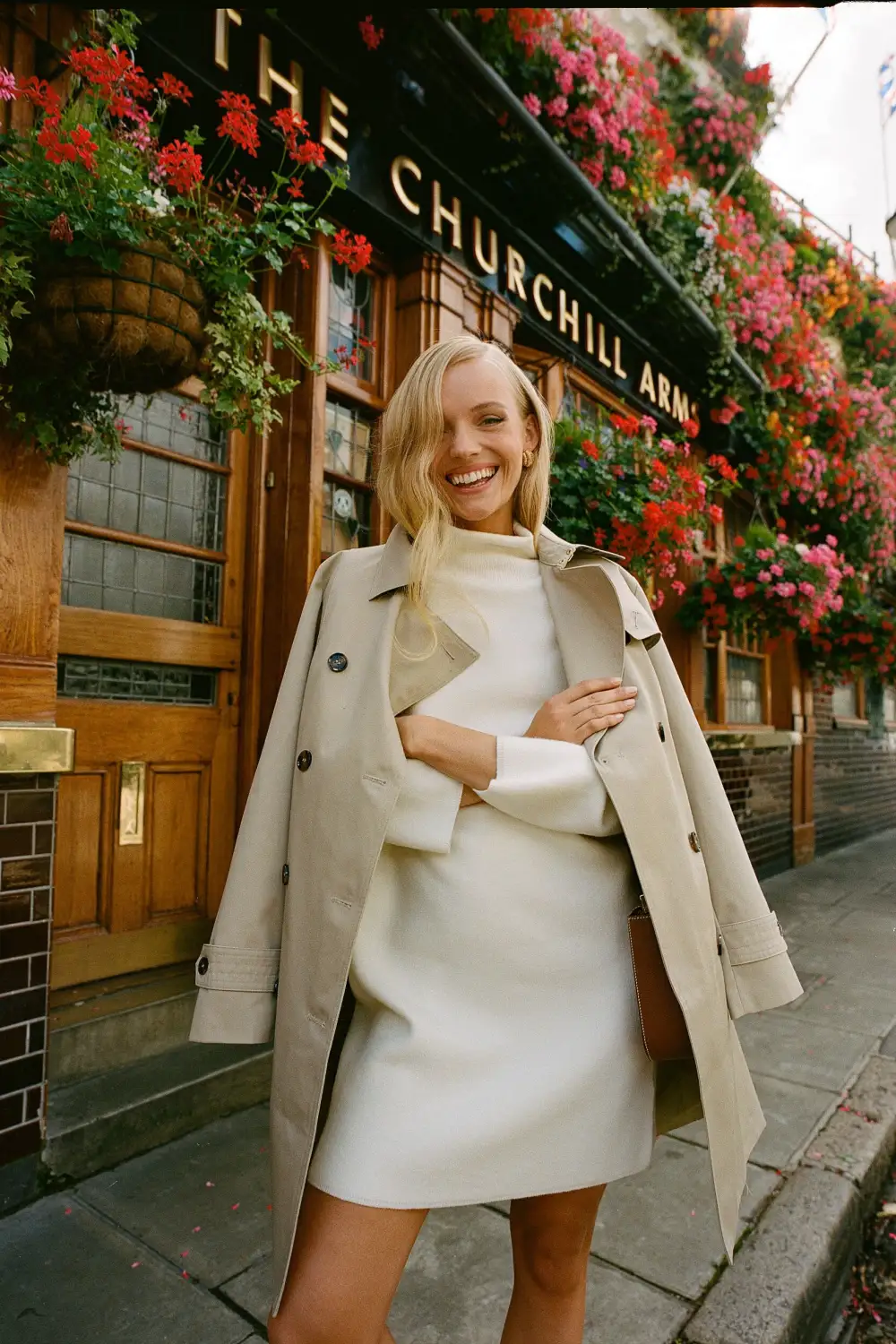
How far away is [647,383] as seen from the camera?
6.16 metres

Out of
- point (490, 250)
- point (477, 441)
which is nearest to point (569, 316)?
point (490, 250)

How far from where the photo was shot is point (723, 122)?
6840 mm

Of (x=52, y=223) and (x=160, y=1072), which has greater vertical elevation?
(x=52, y=223)

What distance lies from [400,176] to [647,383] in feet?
9.11

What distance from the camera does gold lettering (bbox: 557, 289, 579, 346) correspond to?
16.9 feet

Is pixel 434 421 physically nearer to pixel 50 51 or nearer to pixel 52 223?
pixel 52 223

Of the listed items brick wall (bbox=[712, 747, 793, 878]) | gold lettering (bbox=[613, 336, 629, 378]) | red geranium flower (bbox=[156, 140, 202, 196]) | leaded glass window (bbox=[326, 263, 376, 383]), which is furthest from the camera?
brick wall (bbox=[712, 747, 793, 878])

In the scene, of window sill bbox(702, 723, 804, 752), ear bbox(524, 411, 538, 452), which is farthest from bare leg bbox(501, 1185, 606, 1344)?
window sill bbox(702, 723, 804, 752)

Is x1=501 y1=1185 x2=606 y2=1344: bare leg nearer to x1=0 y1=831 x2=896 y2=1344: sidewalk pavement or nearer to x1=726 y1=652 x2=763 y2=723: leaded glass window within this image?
x1=0 y1=831 x2=896 y2=1344: sidewalk pavement

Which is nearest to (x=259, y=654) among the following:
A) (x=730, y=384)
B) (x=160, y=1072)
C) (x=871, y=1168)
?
(x=160, y=1072)

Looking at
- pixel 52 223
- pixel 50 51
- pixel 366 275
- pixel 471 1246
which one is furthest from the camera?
pixel 366 275

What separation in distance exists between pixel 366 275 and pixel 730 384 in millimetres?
3830

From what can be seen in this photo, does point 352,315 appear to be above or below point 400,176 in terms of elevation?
below

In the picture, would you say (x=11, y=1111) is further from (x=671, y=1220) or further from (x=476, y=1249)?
(x=671, y=1220)
